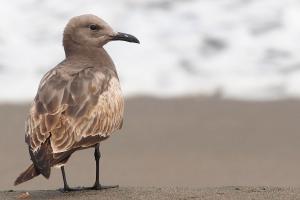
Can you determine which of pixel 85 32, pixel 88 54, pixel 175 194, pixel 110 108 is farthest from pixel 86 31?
pixel 175 194

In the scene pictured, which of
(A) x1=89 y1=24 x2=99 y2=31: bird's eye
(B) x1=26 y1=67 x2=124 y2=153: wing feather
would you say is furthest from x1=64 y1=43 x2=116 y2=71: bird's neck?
(B) x1=26 y1=67 x2=124 y2=153: wing feather

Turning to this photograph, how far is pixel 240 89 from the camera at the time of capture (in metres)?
12.9

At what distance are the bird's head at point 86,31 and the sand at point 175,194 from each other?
4.77 feet

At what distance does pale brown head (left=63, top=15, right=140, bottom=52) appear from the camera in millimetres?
8945

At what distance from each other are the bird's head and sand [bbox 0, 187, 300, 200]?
1.45 meters

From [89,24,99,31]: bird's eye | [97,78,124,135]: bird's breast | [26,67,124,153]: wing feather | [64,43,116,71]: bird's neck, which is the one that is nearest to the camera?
[26,67,124,153]: wing feather

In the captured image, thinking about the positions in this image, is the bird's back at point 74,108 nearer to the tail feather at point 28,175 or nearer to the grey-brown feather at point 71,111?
the grey-brown feather at point 71,111

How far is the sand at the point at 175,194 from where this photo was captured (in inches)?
309

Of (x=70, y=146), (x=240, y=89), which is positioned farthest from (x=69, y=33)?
(x=240, y=89)

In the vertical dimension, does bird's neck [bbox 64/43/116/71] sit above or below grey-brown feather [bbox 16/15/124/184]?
above

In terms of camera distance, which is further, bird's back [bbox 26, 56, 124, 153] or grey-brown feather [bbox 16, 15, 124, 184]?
bird's back [bbox 26, 56, 124, 153]

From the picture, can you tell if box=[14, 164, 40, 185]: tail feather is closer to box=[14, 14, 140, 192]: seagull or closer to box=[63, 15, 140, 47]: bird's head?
box=[14, 14, 140, 192]: seagull

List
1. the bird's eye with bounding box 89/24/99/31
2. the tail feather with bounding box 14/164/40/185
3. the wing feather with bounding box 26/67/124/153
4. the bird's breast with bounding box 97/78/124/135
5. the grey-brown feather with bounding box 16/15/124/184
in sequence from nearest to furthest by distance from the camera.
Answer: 1. the tail feather with bounding box 14/164/40/185
2. the grey-brown feather with bounding box 16/15/124/184
3. the wing feather with bounding box 26/67/124/153
4. the bird's breast with bounding box 97/78/124/135
5. the bird's eye with bounding box 89/24/99/31

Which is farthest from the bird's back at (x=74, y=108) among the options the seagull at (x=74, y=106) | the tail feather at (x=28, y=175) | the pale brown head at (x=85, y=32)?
the pale brown head at (x=85, y=32)
